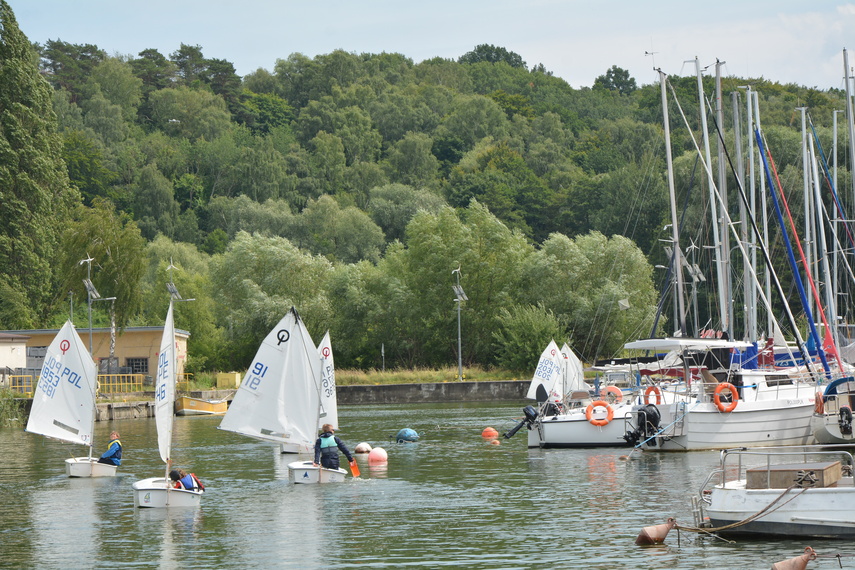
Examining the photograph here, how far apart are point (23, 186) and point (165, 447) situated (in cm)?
6806

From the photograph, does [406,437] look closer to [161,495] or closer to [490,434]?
[490,434]

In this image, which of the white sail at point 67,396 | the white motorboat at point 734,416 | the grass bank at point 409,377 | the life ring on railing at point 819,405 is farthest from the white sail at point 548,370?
the grass bank at point 409,377

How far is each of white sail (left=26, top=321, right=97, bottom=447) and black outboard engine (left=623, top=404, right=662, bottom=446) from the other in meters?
16.6

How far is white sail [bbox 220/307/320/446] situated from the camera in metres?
29.6

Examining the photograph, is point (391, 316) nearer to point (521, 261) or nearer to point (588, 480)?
point (521, 261)

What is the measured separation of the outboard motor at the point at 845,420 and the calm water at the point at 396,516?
4065mm

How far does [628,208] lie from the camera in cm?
11712

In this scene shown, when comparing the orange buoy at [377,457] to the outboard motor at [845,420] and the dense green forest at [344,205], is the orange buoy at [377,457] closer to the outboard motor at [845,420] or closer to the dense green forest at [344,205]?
the outboard motor at [845,420]

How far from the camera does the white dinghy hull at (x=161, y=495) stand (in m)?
26.0

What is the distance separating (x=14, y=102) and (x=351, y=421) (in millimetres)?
47802

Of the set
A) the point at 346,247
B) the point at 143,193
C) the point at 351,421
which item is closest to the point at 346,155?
the point at 143,193

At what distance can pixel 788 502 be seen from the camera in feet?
63.2

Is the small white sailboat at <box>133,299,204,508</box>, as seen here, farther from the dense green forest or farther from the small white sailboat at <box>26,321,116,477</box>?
the dense green forest

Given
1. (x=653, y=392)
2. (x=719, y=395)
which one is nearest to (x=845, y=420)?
(x=719, y=395)
